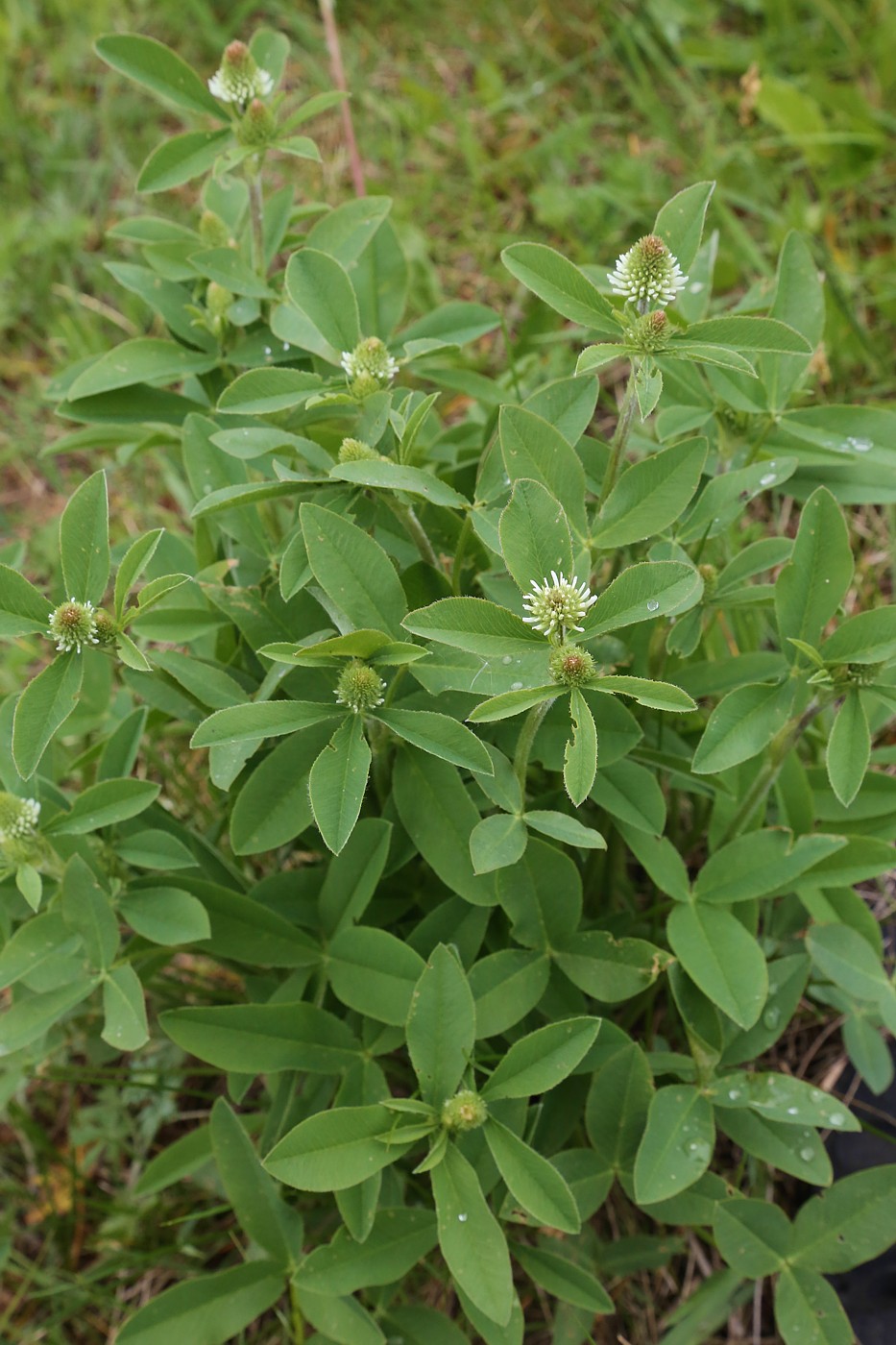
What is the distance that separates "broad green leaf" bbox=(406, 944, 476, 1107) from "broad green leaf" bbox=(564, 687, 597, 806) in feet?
1.03

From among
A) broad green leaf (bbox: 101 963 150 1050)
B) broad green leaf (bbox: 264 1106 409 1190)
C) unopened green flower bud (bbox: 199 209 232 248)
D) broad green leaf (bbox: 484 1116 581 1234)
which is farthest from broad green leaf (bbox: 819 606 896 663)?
unopened green flower bud (bbox: 199 209 232 248)

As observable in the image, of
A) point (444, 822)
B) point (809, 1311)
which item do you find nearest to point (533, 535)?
point (444, 822)

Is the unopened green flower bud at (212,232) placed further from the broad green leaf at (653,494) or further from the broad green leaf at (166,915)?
the broad green leaf at (166,915)

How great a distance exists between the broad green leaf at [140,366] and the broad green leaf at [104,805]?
1.88 ft

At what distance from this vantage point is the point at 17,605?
1.46m

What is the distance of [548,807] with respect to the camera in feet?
5.47

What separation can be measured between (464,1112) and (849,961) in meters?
0.61

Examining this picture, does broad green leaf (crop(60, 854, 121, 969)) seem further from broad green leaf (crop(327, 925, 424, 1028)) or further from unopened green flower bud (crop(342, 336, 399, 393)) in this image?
unopened green flower bud (crop(342, 336, 399, 393))

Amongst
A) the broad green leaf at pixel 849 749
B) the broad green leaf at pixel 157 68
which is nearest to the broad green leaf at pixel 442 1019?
the broad green leaf at pixel 849 749

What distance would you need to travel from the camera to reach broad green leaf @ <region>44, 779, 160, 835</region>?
1.55m

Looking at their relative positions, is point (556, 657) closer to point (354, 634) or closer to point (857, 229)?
point (354, 634)

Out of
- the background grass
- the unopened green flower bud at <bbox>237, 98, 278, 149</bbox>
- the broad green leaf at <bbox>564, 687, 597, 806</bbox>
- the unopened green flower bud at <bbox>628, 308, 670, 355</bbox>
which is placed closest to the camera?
the broad green leaf at <bbox>564, 687, 597, 806</bbox>

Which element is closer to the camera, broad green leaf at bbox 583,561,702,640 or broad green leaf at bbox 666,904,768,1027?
broad green leaf at bbox 583,561,702,640

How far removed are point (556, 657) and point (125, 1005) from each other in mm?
697
